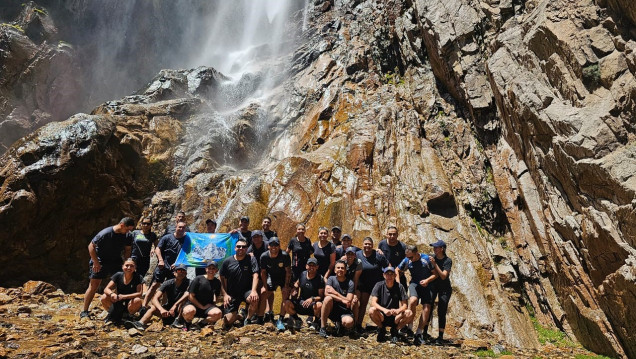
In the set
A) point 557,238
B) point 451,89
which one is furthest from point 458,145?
point 557,238

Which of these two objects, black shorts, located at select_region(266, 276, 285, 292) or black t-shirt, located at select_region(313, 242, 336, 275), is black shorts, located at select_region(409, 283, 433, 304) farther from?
black shorts, located at select_region(266, 276, 285, 292)

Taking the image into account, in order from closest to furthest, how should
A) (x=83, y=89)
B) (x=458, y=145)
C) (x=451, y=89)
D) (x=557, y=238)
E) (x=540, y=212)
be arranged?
(x=557, y=238) → (x=540, y=212) → (x=458, y=145) → (x=451, y=89) → (x=83, y=89)

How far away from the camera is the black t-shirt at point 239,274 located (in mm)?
8961

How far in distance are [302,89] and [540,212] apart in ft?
69.7

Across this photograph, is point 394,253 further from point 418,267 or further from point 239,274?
point 239,274

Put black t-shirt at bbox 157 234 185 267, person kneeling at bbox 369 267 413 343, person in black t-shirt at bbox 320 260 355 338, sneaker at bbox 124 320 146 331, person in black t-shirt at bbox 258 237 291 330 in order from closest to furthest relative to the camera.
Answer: sneaker at bbox 124 320 146 331 < person kneeling at bbox 369 267 413 343 < person in black t-shirt at bbox 320 260 355 338 < person in black t-shirt at bbox 258 237 291 330 < black t-shirt at bbox 157 234 185 267

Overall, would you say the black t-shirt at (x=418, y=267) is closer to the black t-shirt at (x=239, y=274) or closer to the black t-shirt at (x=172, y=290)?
the black t-shirt at (x=239, y=274)

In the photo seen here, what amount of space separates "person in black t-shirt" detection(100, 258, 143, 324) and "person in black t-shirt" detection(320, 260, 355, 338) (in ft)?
14.5

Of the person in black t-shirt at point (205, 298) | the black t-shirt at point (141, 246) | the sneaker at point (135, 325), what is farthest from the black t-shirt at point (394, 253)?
the black t-shirt at point (141, 246)

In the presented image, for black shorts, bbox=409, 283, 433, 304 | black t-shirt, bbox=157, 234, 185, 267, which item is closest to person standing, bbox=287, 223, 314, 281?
Result: black shorts, bbox=409, 283, 433, 304

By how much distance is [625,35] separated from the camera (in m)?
9.11

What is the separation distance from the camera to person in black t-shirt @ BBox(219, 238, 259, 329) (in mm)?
8750

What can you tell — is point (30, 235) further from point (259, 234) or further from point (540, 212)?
point (540, 212)

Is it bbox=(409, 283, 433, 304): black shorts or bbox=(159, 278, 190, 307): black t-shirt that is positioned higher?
bbox=(409, 283, 433, 304): black shorts
